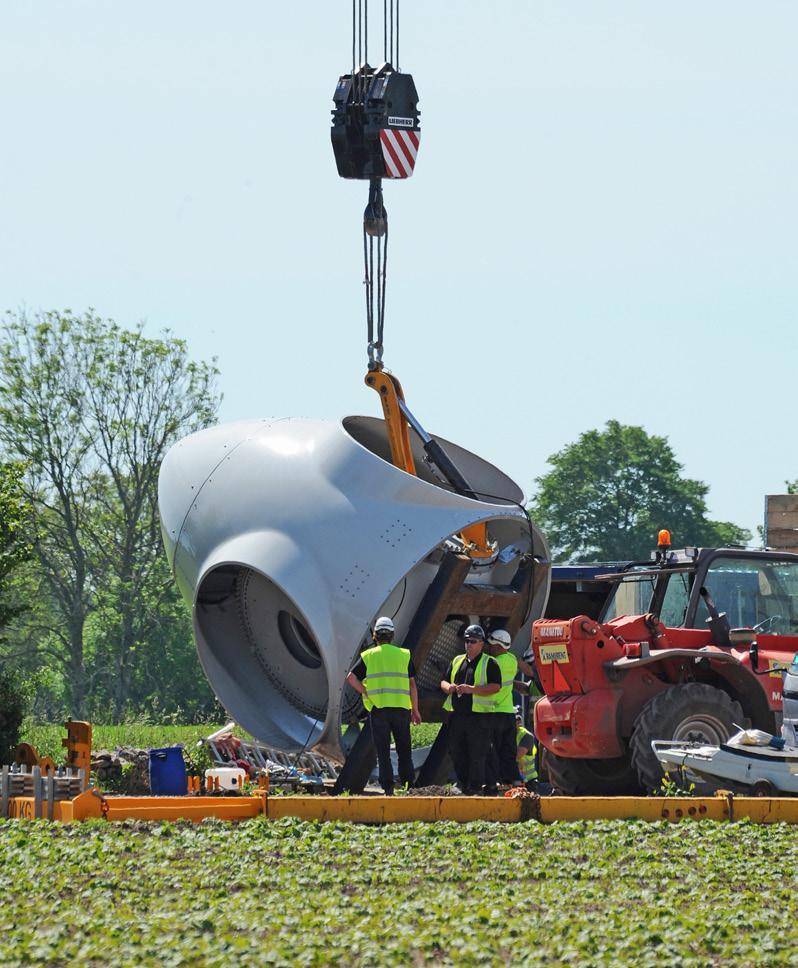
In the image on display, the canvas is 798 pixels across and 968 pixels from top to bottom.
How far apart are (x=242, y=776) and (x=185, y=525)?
2.70 metres

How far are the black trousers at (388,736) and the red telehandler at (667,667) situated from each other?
3.57 feet

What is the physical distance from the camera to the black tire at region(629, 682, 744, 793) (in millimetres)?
12820

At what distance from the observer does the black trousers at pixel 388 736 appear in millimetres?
13375

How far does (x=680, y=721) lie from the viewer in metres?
13.0

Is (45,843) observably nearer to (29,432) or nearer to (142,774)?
(142,774)

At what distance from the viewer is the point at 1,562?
1756 cm

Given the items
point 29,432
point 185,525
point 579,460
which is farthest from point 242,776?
point 579,460

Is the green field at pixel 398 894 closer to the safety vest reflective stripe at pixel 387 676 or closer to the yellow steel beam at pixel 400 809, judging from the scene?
the yellow steel beam at pixel 400 809

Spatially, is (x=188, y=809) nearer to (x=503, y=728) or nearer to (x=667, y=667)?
(x=503, y=728)

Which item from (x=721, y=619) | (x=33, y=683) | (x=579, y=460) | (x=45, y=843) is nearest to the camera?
(x=45, y=843)

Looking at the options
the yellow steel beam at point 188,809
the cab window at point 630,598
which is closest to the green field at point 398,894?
the yellow steel beam at point 188,809

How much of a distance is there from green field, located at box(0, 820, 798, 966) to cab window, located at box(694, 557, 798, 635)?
335 centimetres

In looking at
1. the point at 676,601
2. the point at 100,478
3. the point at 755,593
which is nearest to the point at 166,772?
the point at 676,601

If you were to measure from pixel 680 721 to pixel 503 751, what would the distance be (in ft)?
5.31
